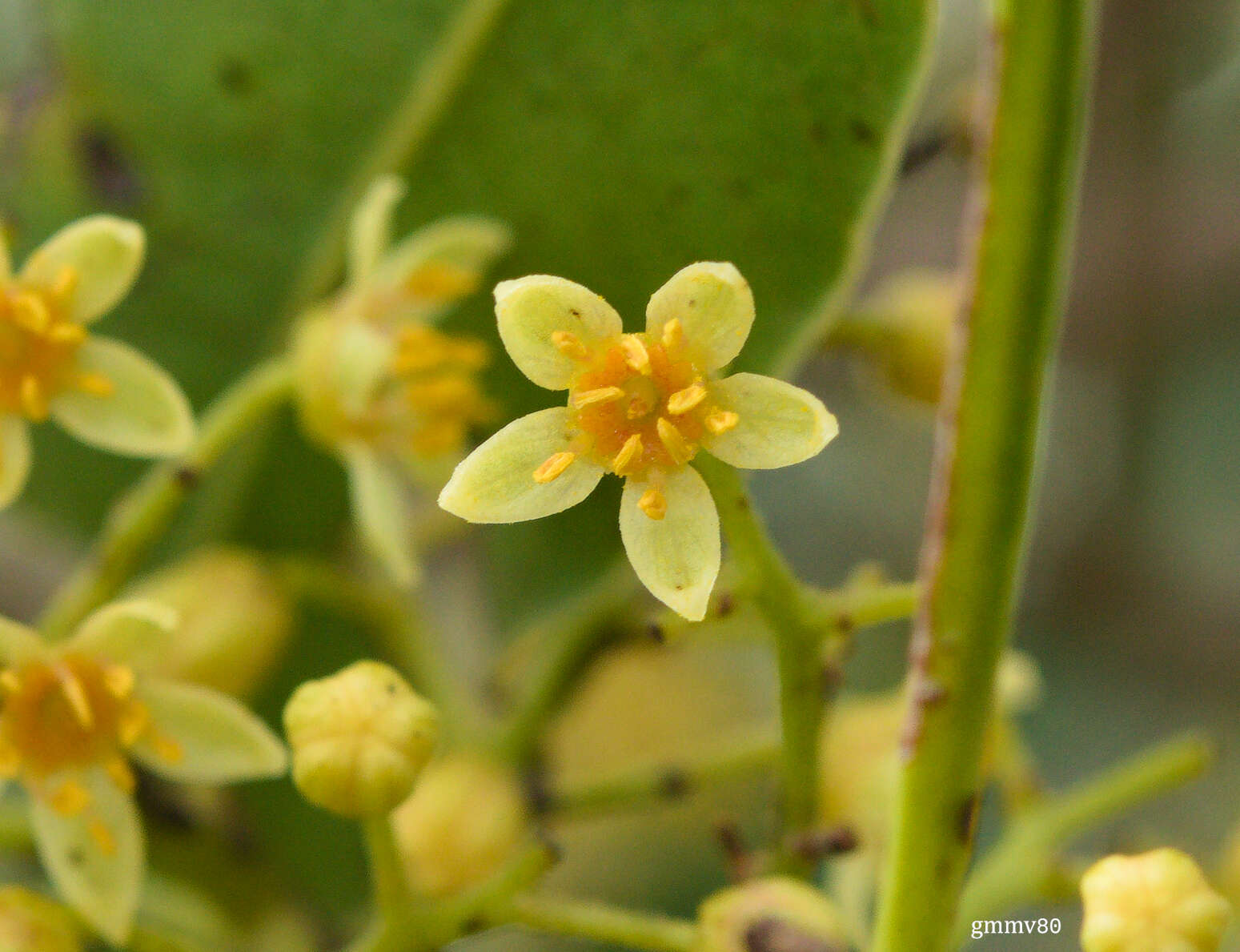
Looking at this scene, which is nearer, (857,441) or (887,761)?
(887,761)

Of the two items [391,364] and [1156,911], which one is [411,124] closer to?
[391,364]

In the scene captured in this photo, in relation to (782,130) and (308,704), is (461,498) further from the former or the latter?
(782,130)

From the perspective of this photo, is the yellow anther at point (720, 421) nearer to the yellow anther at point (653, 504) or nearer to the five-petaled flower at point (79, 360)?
the yellow anther at point (653, 504)

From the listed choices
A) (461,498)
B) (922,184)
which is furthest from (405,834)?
(922,184)

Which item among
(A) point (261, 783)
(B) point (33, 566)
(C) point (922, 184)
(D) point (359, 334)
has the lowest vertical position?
(A) point (261, 783)

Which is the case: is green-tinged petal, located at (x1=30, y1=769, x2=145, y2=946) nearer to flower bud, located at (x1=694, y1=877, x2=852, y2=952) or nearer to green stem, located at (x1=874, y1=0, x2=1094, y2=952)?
flower bud, located at (x1=694, y1=877, x2=852, y2=952)
